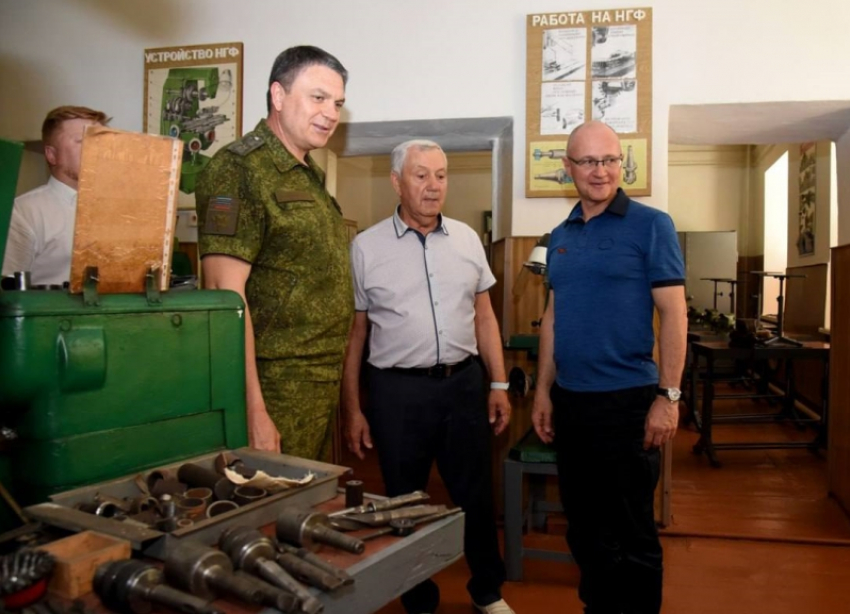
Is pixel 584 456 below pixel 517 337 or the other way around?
below

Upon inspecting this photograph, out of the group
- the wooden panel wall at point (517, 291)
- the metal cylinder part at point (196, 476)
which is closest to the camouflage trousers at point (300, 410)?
the metal cylinder part at point (196, 476)

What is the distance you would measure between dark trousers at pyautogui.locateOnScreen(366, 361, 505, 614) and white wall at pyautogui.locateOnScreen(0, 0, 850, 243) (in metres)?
1.23

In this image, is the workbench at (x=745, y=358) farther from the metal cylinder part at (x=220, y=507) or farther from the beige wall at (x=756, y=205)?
the metal cylinder part at (x=220, y=507)

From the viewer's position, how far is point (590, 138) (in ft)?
7.43

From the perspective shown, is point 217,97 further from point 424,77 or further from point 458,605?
point 458,605

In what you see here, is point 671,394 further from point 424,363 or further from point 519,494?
point 519,494

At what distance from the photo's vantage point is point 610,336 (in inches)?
87.6

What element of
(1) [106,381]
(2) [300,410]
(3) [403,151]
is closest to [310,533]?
(1) [106,381]

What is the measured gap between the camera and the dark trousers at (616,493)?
222cm

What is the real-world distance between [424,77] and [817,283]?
13.7 feet

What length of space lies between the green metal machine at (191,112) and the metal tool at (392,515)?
2901 mm

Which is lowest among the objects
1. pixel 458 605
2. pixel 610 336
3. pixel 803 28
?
pixel 458 605

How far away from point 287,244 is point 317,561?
105 centimetres

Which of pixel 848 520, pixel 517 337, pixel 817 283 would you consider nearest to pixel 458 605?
pixel 517 337
